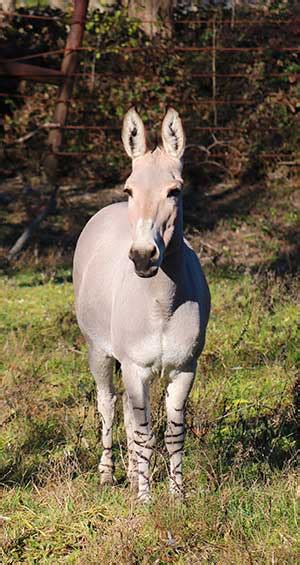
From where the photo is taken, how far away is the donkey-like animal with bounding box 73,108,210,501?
4953 millimetres

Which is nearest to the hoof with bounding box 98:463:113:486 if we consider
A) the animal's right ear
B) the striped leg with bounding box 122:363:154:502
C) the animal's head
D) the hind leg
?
the hind leg

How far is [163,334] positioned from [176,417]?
1.62 ft

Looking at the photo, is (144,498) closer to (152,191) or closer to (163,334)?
(163,334)

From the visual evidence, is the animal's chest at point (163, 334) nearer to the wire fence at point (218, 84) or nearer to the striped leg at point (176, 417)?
the striped leg at point (176, 417)

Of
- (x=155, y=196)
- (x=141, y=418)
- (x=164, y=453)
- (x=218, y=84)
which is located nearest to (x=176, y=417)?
(x=141, y=418)

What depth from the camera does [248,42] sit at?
614 inches

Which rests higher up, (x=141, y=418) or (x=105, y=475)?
(x=141, y=418)

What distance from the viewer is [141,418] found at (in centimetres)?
554

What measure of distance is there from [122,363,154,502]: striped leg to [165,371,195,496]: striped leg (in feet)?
0.37

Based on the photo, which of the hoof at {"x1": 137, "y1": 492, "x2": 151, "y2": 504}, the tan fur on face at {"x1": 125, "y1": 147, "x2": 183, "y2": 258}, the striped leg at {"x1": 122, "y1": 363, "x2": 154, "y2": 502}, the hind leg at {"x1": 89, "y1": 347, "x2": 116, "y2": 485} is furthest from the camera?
the hind leg at {"x1": 89, "y1": 347, "x2": 116, "y2": 485}

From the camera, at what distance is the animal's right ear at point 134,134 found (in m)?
5.23

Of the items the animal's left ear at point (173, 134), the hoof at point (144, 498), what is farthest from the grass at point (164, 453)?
the animal's left ear at point (173, 134)

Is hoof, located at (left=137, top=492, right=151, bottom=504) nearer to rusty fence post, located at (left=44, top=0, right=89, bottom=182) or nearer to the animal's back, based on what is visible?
the animal's back

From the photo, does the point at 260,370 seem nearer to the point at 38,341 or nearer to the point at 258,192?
the point at 38,341
